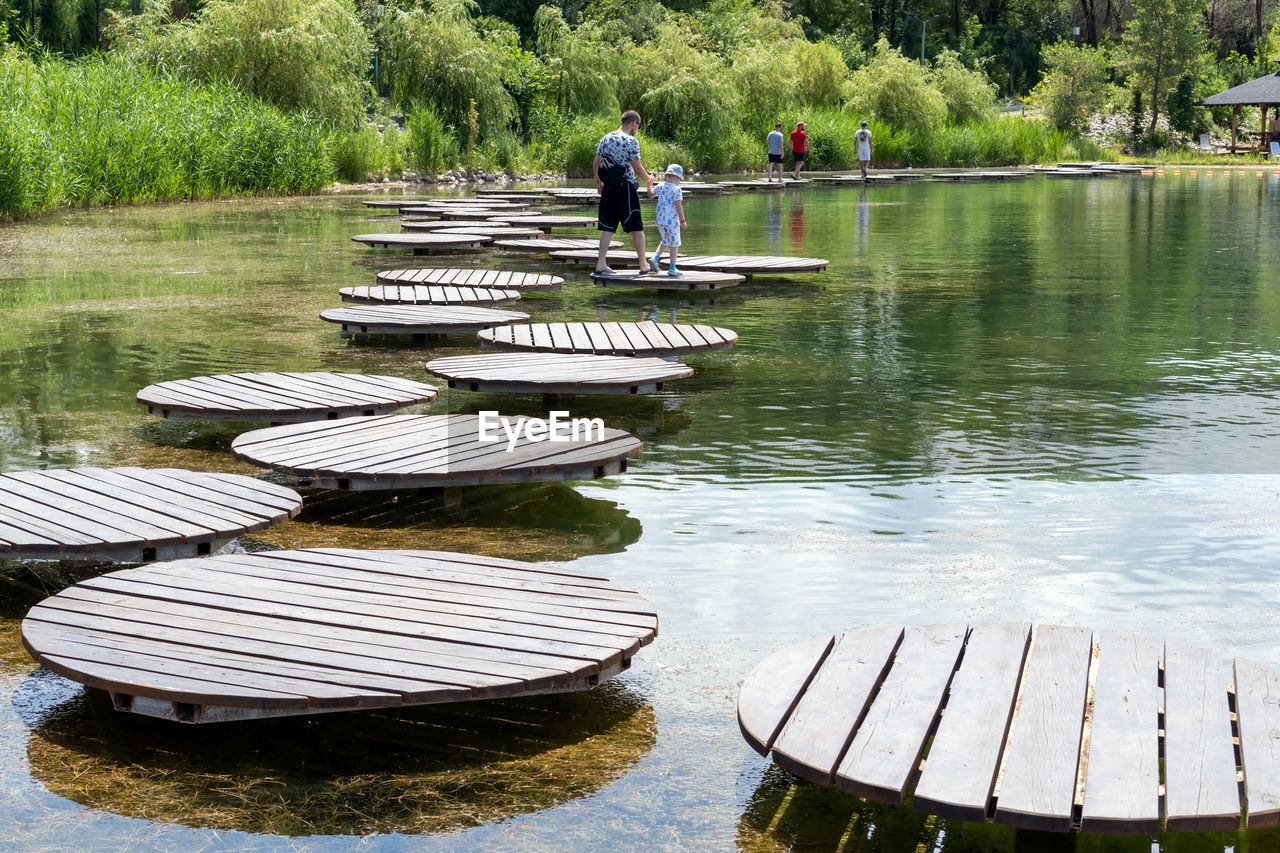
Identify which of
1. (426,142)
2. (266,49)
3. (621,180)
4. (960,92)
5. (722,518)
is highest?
(960,92)

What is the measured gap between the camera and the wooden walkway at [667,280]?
12594 mm

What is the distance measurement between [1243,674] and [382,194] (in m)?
27.7

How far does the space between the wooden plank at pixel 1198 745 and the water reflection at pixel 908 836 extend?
188 mm

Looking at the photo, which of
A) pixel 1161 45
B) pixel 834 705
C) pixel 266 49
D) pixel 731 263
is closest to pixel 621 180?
pixel 731 263

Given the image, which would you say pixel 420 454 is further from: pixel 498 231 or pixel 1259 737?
pixel 498 231

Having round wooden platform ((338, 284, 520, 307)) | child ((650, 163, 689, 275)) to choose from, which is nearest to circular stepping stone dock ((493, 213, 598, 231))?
child ((650, 163, 689, 275))

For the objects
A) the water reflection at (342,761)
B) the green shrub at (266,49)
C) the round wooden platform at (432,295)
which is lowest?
the water reflection at (342,761)

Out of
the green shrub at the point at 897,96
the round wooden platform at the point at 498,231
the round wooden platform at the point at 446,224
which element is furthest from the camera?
the green shrub at the point at 897,96

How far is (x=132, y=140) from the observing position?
23.1 m

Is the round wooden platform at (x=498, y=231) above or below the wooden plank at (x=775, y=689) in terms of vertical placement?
above

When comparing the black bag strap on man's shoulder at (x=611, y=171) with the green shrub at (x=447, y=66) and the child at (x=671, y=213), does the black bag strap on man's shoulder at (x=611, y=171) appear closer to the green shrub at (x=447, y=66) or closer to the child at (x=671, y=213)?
the child at (x=671, y=213)

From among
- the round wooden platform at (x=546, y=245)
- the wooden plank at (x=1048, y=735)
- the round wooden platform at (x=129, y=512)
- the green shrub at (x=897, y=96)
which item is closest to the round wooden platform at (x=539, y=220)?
the round wooden platform at (x=546, y=245)

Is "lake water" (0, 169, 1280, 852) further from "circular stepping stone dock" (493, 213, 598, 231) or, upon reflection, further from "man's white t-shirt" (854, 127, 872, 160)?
"man's white t-shirt" (854, 127, 872, 160)

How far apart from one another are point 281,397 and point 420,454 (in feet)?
4.58
